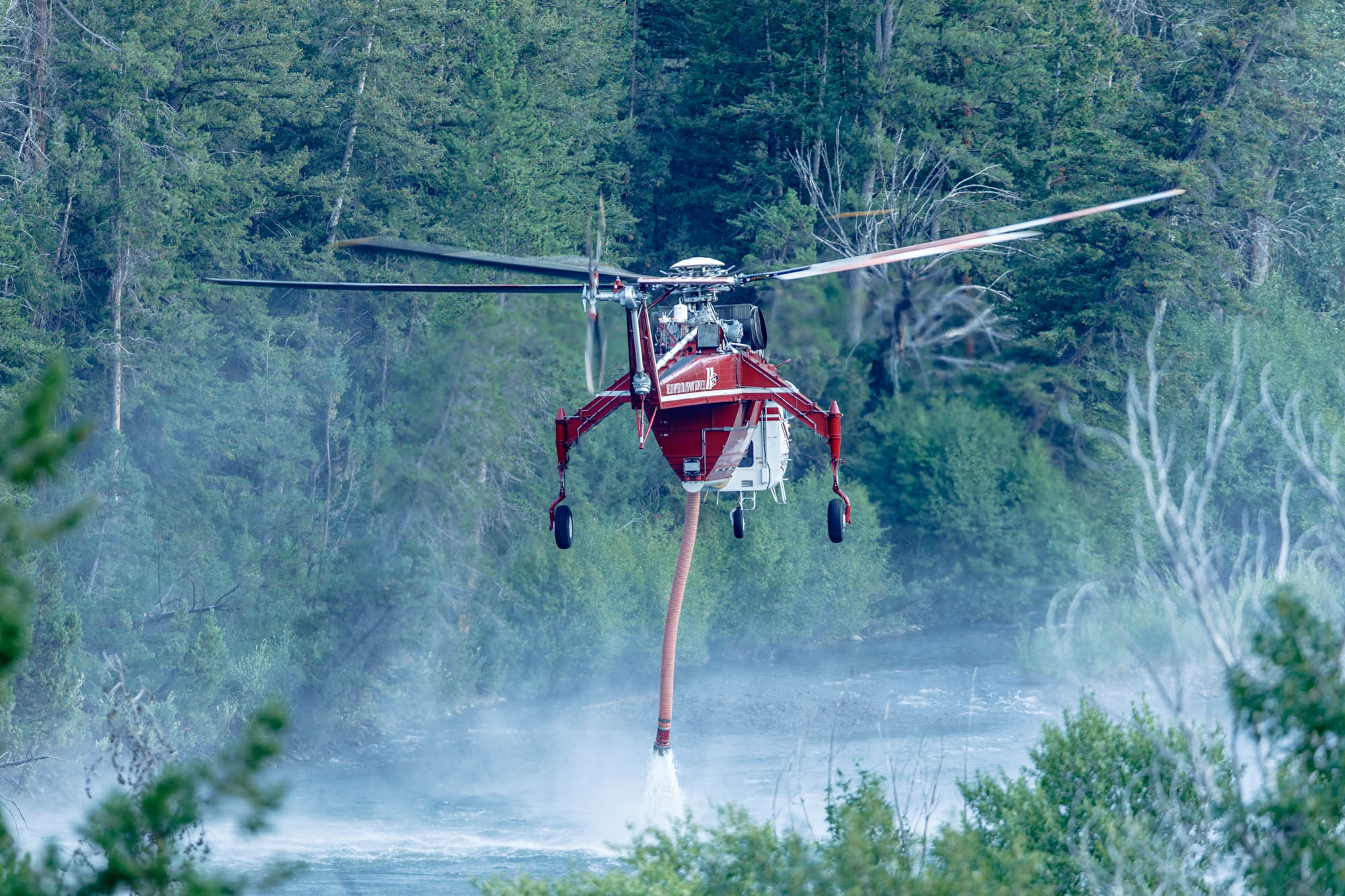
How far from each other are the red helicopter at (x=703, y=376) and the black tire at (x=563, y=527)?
0.8 inches

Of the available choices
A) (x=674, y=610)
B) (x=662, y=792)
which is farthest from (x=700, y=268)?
(x=662, y=792)

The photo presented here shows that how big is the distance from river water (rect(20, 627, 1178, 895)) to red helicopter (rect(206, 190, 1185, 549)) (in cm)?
1109

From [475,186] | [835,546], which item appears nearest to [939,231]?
[835,546]

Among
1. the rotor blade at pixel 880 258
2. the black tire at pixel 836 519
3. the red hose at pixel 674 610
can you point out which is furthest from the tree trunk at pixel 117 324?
the rotor blade at pixel 880 258

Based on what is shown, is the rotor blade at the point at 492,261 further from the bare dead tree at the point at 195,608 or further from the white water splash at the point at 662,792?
the bare dead tree at the point at 195,608

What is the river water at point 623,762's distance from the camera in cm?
3644

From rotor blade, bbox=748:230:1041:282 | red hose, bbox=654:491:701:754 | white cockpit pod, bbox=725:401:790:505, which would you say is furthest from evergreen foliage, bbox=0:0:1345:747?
rotor blade, bbox=748:230:1041:282

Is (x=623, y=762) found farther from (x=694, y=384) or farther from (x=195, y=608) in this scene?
(x=694, y=384)

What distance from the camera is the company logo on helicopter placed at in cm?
2370

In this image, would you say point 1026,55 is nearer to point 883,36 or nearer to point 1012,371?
point 883,36

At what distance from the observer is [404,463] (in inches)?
1640

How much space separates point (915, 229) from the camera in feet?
160

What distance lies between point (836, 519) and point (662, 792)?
9945 mm

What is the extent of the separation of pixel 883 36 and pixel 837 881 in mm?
34167
